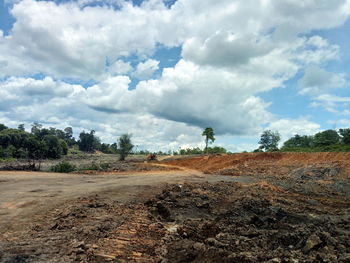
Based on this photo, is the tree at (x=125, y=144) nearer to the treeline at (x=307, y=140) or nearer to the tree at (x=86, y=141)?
the treeline at (x=307, y=140)

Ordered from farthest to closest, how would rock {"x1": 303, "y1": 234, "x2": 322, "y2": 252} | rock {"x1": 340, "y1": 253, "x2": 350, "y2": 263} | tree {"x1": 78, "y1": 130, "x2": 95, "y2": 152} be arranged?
tree {"x1": 78, "y1": 130, "x2": 95, "y2": 152}
rock {"x1": 303, "y1": 234, "x2": 322, "y2": 252}
rock {"x1": 340, "y1": 253, "x2": 350, "y2": 263}

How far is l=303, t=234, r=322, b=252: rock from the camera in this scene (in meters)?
5.62

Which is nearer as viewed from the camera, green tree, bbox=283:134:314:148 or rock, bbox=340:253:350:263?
rock, bbox=340:253:350:263

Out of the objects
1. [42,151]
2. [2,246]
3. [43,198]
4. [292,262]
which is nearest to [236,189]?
[43,198]

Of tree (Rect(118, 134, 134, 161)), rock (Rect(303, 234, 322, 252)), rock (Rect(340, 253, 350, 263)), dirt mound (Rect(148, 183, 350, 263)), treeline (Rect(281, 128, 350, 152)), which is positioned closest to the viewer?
rock (Rect(340, 253, 350, 263))

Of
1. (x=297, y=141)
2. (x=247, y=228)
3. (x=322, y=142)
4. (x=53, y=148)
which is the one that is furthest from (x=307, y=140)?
(x=247, y=228)

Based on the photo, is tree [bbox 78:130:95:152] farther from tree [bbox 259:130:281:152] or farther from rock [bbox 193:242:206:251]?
rock [bbox 193:242:206:251]

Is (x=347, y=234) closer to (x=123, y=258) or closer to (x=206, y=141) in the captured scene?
(x=123, y=258)

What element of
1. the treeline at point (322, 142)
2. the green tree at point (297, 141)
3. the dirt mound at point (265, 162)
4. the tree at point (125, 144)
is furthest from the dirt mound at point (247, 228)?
the green tree at point (297, 141)

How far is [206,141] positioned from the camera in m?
59.2

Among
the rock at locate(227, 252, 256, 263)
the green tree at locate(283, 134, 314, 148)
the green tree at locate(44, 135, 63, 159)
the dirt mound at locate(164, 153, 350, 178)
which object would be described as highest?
the green tree at locate(283, 134, 314, 148)

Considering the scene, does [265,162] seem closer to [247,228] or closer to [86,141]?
[247,228]

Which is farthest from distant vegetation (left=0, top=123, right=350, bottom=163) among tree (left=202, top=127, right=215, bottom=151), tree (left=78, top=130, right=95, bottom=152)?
tree (left=78, top=130, right=95, bottom=152)

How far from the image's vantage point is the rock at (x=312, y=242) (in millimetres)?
5618
